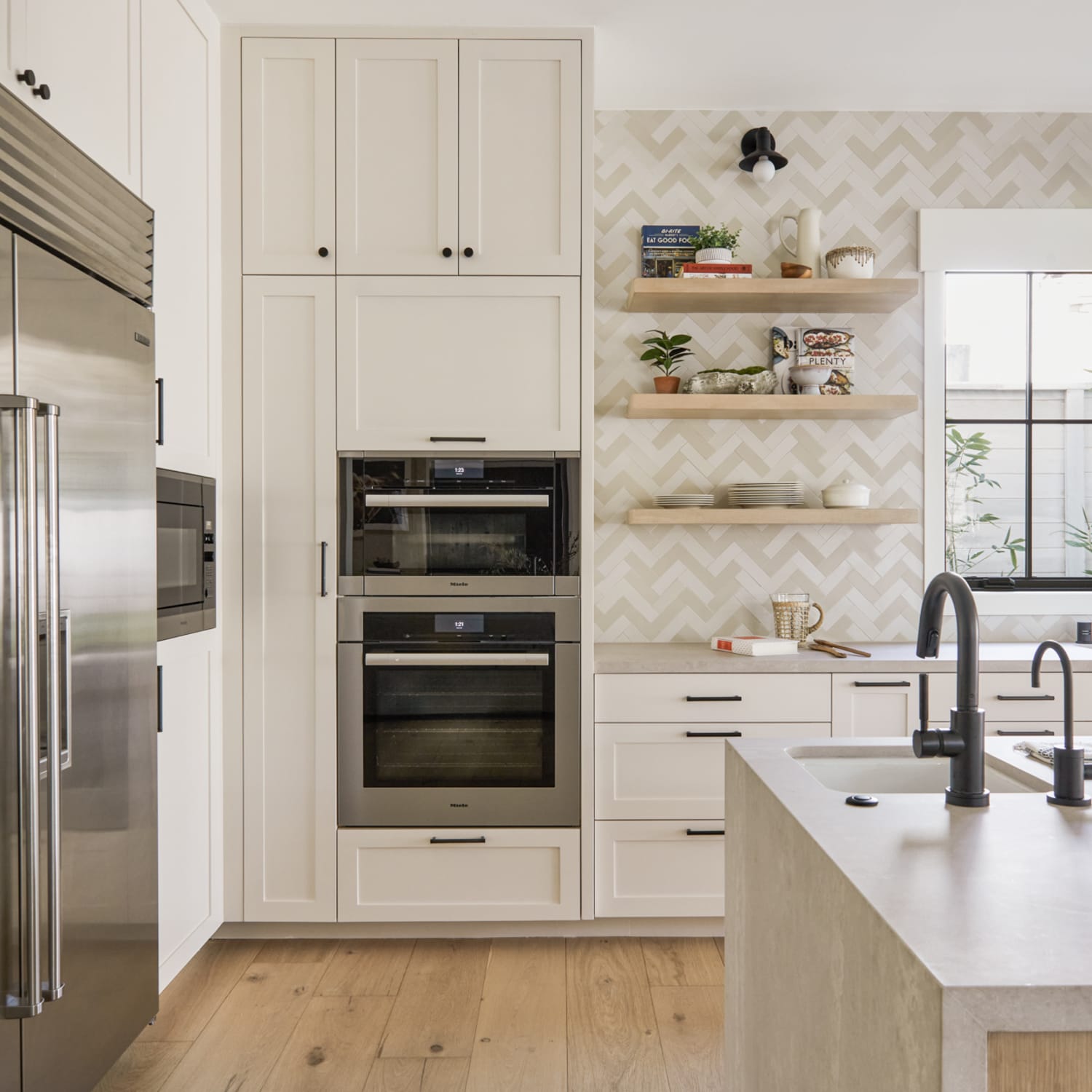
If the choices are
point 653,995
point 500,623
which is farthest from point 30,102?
point 653,995

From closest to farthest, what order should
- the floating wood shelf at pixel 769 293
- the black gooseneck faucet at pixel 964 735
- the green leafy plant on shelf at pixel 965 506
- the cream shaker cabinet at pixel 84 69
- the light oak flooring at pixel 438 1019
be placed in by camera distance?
1. the black gooseneck faucet at pixel 964 735
2. the cream shaker cabinet at pixel 84 69
3. the light oak flooring at pixel 438 1019
4. the floating wood shelf at pixel 769 293
5. the green leafy plant on shelf at pixel 965 506

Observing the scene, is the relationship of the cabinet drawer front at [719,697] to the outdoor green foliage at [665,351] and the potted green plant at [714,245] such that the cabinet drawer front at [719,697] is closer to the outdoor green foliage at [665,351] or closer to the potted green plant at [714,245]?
the outdoor green foliage at [665,351]

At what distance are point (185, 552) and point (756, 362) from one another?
7.12ft

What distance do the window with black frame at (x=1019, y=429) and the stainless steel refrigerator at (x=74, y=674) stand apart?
2951 mm

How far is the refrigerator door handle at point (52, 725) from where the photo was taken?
1.63 metres

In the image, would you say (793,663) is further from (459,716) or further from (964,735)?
(964,735)

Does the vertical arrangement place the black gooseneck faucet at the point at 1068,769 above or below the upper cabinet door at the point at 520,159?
below

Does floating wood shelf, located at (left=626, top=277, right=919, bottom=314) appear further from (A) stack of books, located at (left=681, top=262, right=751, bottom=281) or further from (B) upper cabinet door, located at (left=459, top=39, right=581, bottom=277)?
(B) upper cabinet door, located at (left=459, top=39, right=581, bottom=277)

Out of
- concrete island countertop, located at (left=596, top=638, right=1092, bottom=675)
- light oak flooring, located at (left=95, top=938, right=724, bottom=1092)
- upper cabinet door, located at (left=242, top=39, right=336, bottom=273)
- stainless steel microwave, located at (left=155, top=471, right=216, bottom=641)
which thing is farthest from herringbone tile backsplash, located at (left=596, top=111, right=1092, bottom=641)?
stainless steel microwave, located at (left=155, top=471, right=216, bottom=641)

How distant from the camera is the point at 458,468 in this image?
116 inches

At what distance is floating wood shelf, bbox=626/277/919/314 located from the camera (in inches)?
128

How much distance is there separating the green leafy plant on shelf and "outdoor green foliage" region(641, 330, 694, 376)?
3.67 feet

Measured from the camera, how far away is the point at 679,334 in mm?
3539

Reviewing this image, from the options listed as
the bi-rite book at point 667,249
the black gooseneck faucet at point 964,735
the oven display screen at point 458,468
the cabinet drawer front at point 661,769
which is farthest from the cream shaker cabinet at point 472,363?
the black gooseneck faucet at point 964,735
